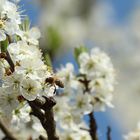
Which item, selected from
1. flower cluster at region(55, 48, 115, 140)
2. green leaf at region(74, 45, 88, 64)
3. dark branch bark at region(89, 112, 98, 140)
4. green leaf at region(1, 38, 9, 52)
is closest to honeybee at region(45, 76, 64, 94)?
green leaf at region(1, 38, 9, 52)

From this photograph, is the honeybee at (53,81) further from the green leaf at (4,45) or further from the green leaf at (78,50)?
the green leaf at (78,50)

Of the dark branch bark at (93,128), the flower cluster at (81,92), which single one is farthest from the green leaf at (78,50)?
the dark branch bark at (93,128)

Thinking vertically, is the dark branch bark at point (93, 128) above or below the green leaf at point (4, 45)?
below

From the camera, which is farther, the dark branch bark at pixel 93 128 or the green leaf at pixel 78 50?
the green leaf at pixel 78 50

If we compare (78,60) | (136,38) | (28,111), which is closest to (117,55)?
(136,38)

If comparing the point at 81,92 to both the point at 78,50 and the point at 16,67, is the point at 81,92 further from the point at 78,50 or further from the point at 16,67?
the point at 16,67

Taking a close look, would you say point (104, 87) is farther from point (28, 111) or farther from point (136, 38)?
point (136, 38)
